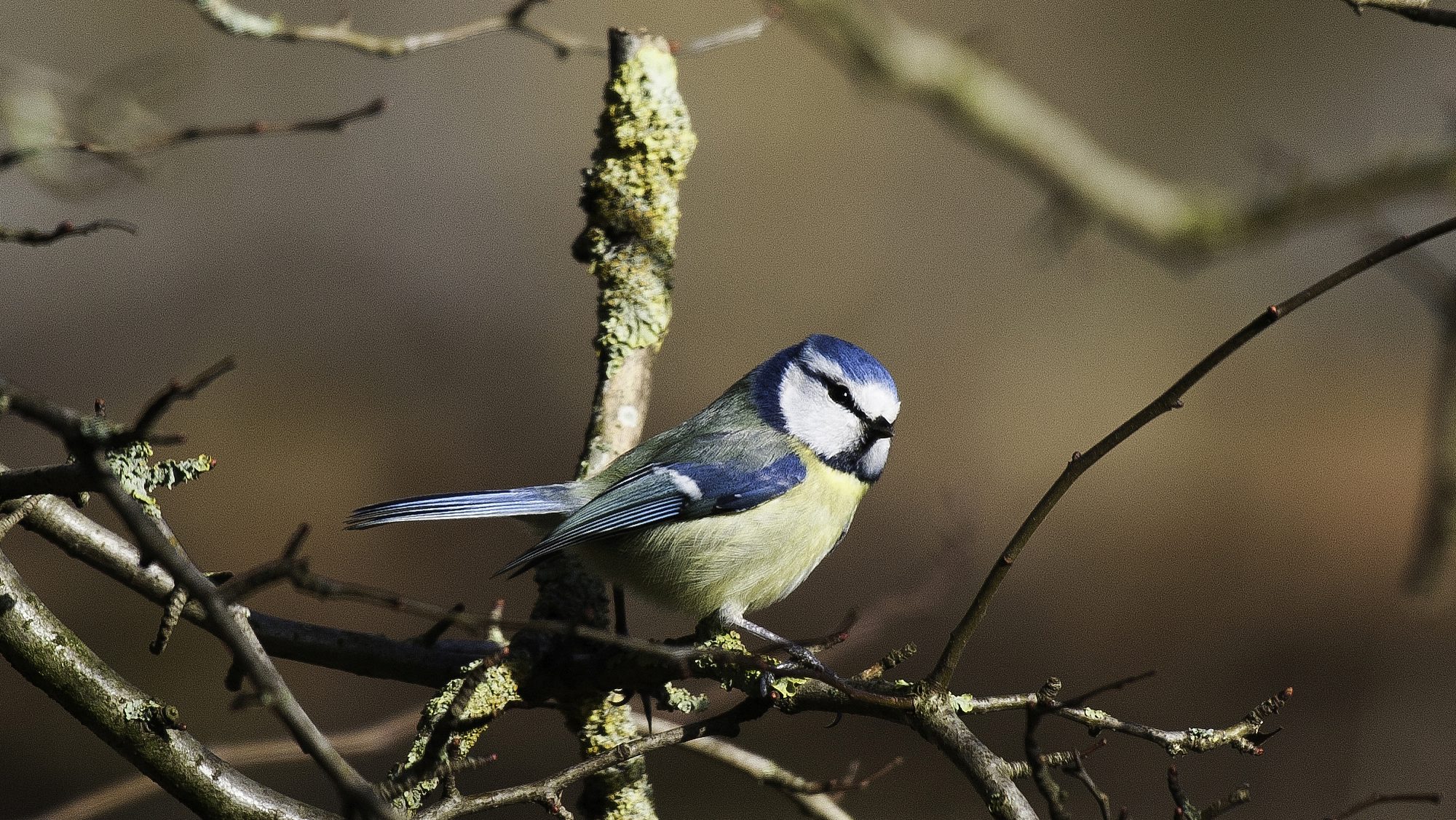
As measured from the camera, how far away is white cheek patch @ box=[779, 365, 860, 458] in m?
2.30

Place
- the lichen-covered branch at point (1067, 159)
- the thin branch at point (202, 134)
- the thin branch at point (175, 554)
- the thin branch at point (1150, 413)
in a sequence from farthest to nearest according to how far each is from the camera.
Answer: the lichen-covered branch at point (1067, 159) → the thin branch at point (202, 134) → the thin branch at point (1150, 413) → the thin branch at point (175, 554)

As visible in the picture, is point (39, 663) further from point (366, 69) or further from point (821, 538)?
point (366, 69)

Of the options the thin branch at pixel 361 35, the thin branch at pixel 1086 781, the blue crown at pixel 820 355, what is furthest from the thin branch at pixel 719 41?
the thin branch at pixel 1086 781

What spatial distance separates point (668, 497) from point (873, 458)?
1.48 ft

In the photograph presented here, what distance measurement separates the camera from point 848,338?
234 inches

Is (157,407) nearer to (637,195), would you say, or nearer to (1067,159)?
(637,195)

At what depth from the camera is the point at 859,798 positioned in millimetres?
3869

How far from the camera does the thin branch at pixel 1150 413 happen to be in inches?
39.3

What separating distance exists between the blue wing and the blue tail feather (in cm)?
5

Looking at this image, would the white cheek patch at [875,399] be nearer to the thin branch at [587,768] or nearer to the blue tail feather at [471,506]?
the blue tail feather at [471,506]

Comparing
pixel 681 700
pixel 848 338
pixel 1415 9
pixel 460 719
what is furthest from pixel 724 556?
pixel 848 338

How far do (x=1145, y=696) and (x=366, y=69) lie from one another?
5011mm

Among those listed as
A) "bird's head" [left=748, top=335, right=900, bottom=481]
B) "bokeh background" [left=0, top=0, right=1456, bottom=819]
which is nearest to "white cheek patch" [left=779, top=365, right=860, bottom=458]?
"bird's head" [left=748, top=335, right=900, bottom=481]

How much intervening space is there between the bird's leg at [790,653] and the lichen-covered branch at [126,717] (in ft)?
1.90
